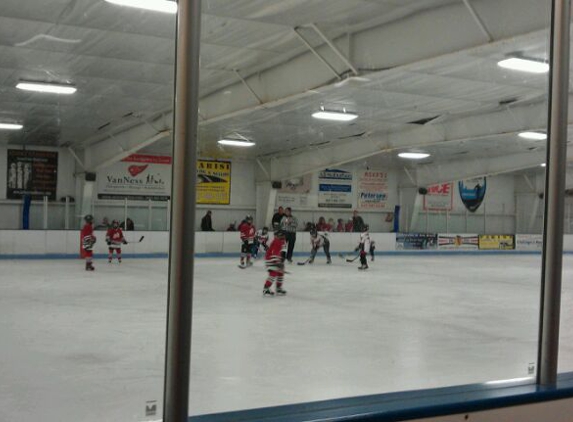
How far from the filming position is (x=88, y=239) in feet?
32.6

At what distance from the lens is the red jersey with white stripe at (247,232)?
972 cm

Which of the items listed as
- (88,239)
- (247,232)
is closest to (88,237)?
(88,239)

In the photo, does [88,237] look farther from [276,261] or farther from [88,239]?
[276,261]

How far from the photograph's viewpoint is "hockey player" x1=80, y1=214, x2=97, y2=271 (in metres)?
9.82

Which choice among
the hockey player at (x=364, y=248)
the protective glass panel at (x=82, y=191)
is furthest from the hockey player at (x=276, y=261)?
the hockey player at (x=364, y=248)

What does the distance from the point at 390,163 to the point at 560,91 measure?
5.21 m

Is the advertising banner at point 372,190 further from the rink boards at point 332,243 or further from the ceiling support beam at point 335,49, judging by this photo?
the rink boards at point 332,243

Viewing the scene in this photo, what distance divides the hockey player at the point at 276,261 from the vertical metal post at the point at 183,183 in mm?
5433

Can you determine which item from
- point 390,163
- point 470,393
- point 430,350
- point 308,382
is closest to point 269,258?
point 390,163

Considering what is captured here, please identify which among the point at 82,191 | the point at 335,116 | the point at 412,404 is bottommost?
the point at 412,404

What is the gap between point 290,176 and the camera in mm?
8211

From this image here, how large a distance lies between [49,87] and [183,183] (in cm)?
610

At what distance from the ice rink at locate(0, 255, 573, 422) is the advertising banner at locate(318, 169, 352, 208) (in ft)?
3.44

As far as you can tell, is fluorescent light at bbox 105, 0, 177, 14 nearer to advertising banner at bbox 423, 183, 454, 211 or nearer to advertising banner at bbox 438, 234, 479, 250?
advertising banner at bbox 423, 183, 454, 211
